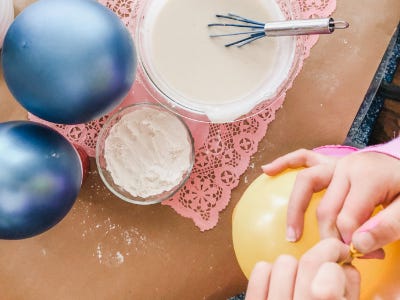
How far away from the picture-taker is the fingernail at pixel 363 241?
0.49 metres

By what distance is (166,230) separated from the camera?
808mm

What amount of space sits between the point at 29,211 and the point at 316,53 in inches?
18.7

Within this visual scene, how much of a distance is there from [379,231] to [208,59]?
0.37 metres

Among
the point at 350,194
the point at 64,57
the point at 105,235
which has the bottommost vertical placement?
the point at 105,235

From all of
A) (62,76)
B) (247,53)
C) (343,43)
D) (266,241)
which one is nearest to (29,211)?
(62,76)

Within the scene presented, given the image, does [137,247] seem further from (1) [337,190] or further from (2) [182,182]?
(1) [337,190]

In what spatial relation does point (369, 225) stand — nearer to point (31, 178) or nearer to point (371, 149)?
point (371, 149)

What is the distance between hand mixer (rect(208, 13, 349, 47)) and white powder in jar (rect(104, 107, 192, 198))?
152mm

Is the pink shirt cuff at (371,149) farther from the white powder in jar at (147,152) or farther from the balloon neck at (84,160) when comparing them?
the balloon neck at (84,160)

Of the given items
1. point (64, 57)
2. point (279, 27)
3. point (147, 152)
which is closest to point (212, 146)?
point (147, 152)

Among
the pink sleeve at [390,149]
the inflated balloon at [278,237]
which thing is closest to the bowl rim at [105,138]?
→ the inflated balloon at [278,237]

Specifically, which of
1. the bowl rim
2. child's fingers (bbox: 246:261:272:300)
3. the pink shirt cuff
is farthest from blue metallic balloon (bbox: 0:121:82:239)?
the pink shirt cuff

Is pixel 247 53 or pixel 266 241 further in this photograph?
pixel 247 53

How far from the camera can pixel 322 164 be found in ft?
2.21
